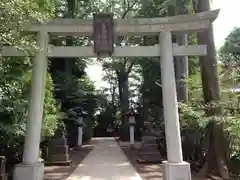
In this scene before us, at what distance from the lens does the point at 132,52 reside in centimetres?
859

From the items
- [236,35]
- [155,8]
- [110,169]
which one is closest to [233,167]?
[110,169]

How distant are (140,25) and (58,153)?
7929mm

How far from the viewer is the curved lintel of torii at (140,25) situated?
8.48 m

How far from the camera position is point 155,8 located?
1834 centimetres

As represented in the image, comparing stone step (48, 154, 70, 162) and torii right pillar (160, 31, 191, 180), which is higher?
torii right pillar (160, 31, 191, 180)

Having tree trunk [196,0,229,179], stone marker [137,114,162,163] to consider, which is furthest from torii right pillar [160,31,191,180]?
stone marker [137,114,162,163]

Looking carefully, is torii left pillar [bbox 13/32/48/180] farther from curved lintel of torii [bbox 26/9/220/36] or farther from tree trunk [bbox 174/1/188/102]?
tree trunk [bbox 174/1/188/102]

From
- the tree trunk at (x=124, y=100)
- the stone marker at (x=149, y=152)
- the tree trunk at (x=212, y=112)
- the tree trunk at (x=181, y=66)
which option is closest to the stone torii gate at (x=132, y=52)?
the tree trunk at (x=212, y=112)

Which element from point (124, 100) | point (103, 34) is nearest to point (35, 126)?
point (103, 34)

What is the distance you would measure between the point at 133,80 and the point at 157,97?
11.6 metres

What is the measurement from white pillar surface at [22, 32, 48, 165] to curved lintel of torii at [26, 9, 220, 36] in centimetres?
37

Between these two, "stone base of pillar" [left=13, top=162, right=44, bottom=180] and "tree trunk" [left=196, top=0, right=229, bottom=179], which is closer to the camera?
"stone base of pillar" [left=13, top=162, right=44, bottom=180]

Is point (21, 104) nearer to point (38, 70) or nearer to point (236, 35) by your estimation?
point (38, 70)

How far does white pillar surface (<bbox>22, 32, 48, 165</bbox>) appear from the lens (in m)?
8.09
